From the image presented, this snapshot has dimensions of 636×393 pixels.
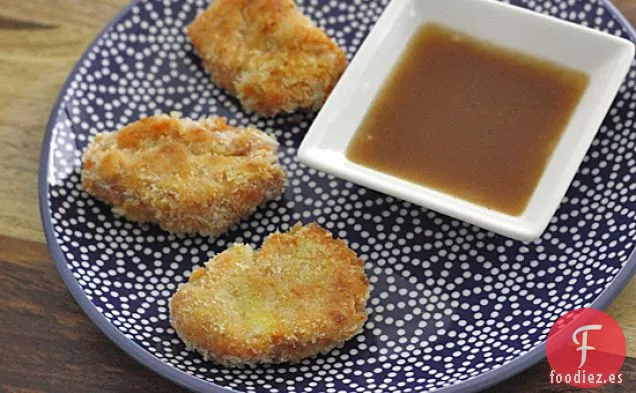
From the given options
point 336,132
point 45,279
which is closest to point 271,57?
point 336,132

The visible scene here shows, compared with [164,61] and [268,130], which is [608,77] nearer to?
[268,130]

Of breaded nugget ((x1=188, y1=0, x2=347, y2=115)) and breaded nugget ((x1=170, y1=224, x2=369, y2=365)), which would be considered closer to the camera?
breaded nugget ((x1=170, y1=224, x2=369, y2=365))

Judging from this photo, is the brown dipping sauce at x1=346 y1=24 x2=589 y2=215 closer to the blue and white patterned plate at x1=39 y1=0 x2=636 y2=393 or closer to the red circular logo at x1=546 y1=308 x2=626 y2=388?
the blue and white patterned plate at x1=39 y1=0 x2=636 y2=393

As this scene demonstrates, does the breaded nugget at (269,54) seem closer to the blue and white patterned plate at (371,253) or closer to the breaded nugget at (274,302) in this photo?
the blue and white patterned plate at (371,253)

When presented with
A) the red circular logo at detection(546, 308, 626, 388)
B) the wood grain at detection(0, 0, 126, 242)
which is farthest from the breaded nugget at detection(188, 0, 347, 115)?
the red circular logo at detection(546, 308, 626, 388)

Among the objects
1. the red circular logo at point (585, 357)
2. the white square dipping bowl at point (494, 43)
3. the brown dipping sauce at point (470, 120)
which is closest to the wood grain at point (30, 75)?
the white square dipping bowl at point (494, 43)

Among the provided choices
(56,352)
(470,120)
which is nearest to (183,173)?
(56,352)
